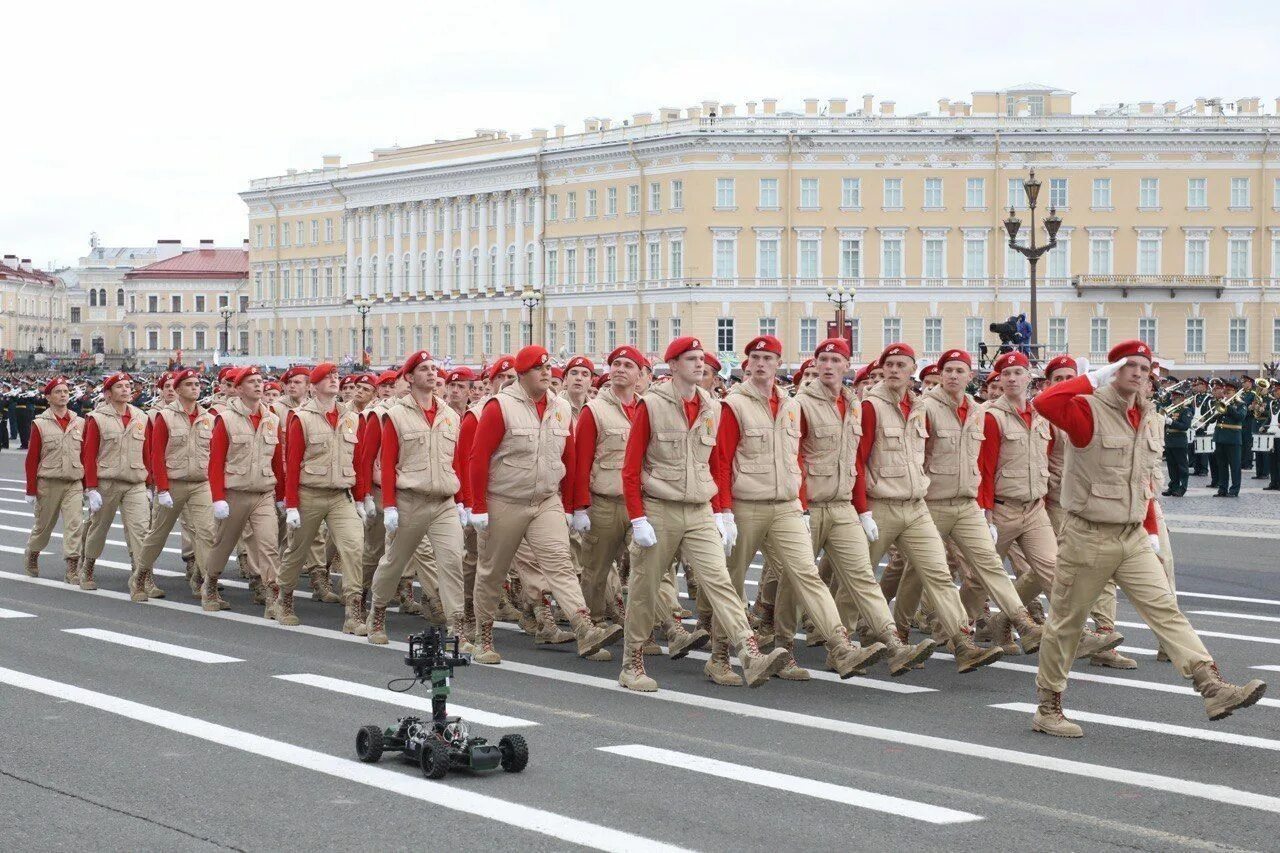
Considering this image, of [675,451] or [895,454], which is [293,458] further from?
[895,454]

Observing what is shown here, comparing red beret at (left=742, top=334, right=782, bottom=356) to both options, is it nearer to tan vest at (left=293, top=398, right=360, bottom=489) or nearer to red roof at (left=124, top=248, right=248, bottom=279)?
tan vest at (left=293, top=398, right=360, bottom=489)

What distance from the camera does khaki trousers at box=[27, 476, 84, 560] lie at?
61.1 ft

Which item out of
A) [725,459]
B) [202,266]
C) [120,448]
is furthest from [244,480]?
[202,266]

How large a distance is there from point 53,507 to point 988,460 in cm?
977

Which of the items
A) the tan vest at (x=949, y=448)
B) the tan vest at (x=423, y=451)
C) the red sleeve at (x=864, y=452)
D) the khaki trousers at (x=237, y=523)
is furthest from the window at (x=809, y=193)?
the red sleeve at (x=864, y=452)

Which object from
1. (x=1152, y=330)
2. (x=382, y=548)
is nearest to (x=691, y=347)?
(x=382, y=548)

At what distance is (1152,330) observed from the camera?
291 ft

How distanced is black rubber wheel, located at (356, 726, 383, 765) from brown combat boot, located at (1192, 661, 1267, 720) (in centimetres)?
406

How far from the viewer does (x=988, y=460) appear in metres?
13.2

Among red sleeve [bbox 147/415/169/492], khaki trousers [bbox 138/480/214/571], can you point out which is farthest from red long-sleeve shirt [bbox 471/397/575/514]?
red sleeve [bbox 147/415/169/492]

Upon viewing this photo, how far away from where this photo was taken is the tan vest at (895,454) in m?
12.6

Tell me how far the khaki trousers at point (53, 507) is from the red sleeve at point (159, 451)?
218cm

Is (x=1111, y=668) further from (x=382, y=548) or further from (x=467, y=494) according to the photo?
(x=382, y=548)

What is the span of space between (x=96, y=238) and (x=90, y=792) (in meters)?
181
